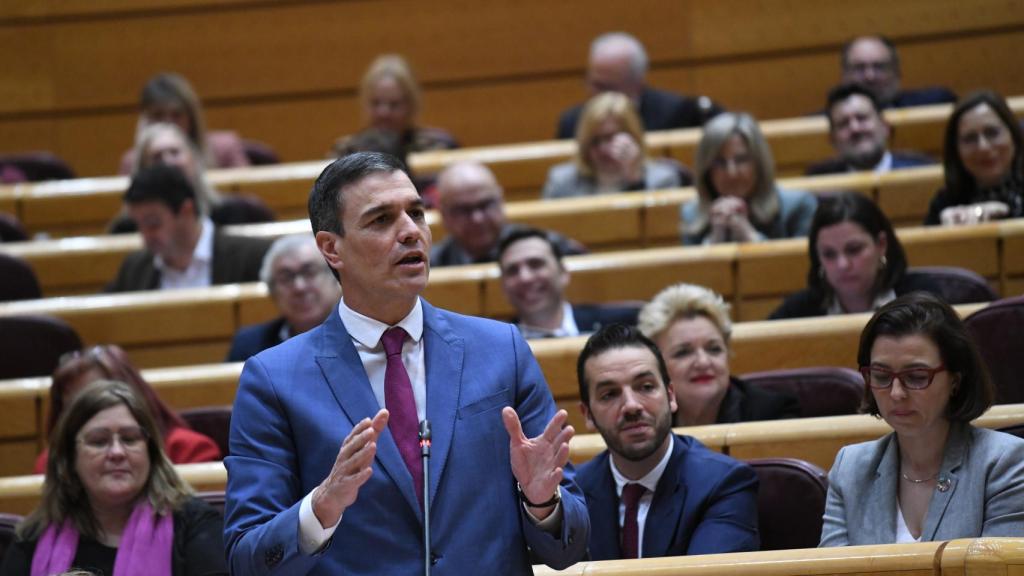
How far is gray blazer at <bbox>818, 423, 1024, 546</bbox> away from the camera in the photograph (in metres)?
2.06

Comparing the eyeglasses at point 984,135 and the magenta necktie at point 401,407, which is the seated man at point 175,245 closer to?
the eyeglasses at point 984,135

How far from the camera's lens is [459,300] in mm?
3764

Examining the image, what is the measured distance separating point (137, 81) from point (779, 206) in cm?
329

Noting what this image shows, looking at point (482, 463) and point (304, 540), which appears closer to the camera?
point (304, 540)

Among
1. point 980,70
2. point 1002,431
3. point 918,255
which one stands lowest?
point 1002,431

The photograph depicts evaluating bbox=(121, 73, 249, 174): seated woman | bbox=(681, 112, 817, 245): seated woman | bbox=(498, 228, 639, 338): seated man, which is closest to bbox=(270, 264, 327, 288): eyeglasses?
bbox=(498, 228, 639, 338): seated man

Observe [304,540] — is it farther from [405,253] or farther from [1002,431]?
[1002,431]

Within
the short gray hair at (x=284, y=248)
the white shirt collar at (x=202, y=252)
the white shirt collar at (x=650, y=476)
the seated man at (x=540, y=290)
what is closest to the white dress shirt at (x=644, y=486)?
the white shirt collar at (x=650, y=476)

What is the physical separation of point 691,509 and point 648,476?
0.10 m

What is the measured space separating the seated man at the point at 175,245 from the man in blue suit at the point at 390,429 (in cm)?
256

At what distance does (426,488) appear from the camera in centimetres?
157

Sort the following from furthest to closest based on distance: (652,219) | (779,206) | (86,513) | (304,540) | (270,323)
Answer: (652,219), (779,206), (270,323), (86,513), (304,540)

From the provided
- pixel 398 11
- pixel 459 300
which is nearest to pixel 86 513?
pixel 459 300

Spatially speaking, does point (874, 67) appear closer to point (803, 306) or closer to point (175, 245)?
point (803, 306)
